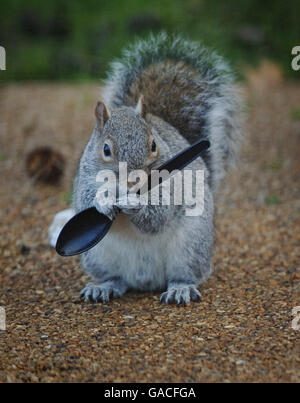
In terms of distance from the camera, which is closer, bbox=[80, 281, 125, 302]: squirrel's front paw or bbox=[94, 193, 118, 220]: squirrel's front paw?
bbox=[94, 193, 118, 220]: squirrel's front paw

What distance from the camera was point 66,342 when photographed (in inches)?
106

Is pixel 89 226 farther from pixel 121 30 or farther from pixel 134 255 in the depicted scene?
pixel 121 30

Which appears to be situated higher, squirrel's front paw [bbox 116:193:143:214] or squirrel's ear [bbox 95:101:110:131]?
squirrel's ear [bbox 95:101:110:131]

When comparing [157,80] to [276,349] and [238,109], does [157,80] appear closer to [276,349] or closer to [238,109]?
[238,109]

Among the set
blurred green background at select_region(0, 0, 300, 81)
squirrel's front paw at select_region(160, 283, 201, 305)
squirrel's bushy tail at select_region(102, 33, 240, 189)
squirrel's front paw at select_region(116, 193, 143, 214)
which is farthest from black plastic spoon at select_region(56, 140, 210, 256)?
blurred green background at select_region(0, 0, 300, 81)

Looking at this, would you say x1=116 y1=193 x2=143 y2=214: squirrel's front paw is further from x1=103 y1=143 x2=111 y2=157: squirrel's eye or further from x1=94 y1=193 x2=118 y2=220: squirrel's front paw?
x1=103 y1=143 x2=111 y2=157: squirrel's eye

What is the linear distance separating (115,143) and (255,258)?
5.29 ft

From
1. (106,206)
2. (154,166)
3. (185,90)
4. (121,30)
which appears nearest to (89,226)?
(106,206)

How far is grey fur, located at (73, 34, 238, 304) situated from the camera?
2975 millimetres

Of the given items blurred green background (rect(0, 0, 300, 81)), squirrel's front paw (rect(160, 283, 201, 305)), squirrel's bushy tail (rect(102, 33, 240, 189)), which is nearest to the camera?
squirrel's front paw (rect(160, 283, 201, 305))

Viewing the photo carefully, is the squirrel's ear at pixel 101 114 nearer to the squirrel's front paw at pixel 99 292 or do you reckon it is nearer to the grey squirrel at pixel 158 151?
the grey squirrel at pixel 158 151

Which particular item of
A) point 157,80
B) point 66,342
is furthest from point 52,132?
point 66,342

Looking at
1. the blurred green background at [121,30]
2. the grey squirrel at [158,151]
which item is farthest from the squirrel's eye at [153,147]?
the blurred green background at [121,30]

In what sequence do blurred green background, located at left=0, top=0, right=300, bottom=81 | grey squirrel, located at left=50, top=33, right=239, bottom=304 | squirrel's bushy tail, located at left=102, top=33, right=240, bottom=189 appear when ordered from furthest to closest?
blurred green background, located at left=0, top=0, right=300, bottom=81
squirrel's bushy tail, located at left=102, top=33, right=240, bottom=189
grey squirrel, located at left=50, top=33, right=239, bottom=304
